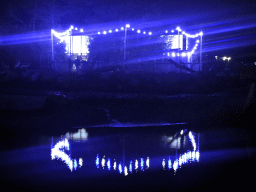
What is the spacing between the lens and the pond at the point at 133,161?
3682 millimetres

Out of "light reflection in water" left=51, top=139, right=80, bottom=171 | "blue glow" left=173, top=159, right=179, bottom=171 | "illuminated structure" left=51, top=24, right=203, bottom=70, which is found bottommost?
"blue glow" left=173, top=159, right=179, bottom=171

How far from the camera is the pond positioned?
368cm

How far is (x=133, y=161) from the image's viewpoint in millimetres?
4535

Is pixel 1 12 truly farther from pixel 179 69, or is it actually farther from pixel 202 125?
pixel 202 125

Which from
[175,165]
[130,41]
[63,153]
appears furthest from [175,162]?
[130,41]

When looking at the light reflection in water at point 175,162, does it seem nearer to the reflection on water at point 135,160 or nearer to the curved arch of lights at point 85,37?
the reflection on water at point 135,160

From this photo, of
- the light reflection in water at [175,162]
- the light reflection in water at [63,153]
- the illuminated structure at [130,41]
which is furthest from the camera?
the illuminated structure at [130,41]

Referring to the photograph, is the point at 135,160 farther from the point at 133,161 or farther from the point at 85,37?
the point at 85,37

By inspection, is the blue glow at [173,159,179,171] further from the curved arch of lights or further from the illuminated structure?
the curved arch of lights

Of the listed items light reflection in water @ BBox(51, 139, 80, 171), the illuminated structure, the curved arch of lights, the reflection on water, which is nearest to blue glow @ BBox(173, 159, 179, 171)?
the reflection on water

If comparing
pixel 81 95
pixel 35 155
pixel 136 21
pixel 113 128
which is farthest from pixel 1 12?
pixel 35 155

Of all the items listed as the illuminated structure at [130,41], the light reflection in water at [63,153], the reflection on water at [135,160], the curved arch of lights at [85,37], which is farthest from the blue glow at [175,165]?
the curved arch of lights at [85,37]

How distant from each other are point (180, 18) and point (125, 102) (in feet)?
41.4

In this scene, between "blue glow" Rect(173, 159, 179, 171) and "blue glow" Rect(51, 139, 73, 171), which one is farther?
"blue glow" Rect(51, 139, 73, 171)
